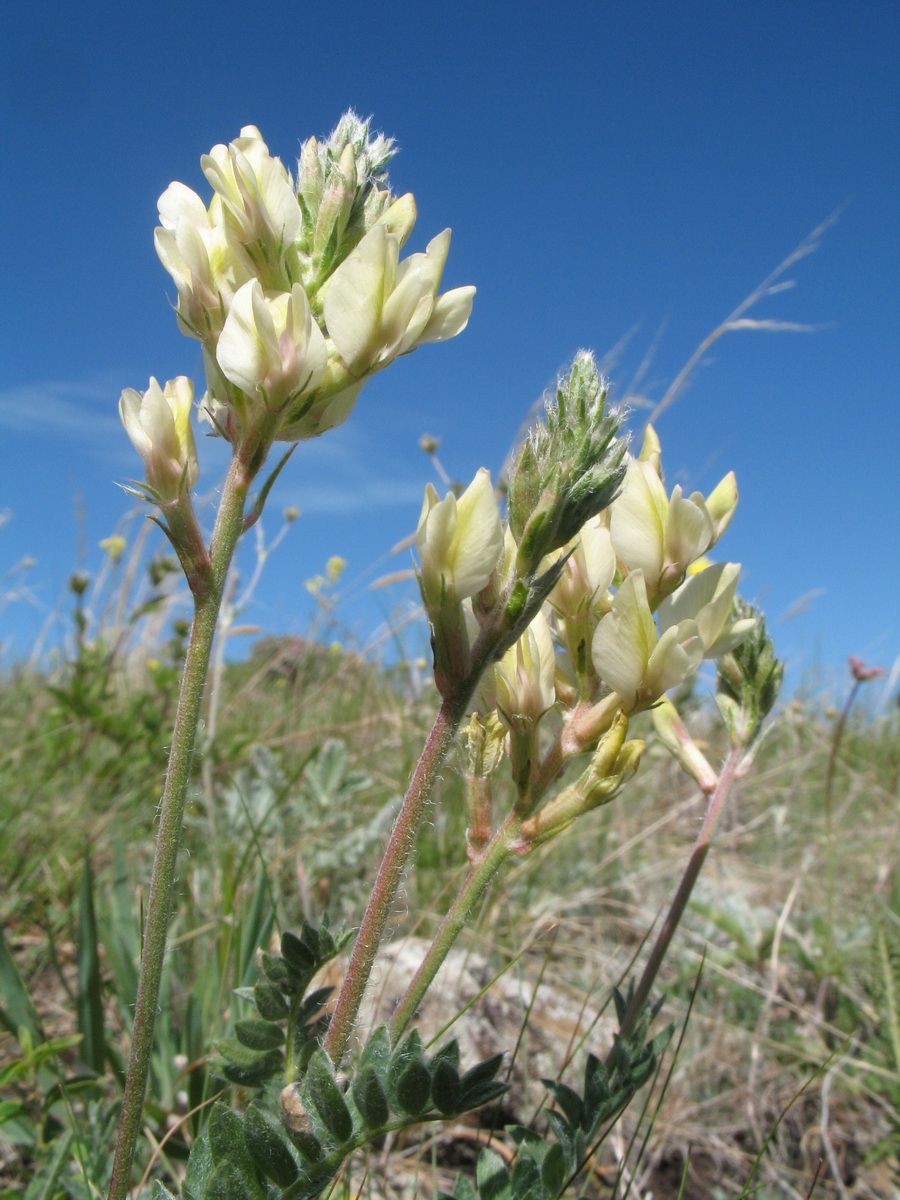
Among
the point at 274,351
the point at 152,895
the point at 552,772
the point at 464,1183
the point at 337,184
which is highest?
the point at 337,184

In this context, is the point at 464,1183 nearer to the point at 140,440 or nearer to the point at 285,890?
the point at 140,440

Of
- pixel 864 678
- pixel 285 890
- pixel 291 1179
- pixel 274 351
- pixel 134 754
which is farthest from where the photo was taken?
pixel 134 754

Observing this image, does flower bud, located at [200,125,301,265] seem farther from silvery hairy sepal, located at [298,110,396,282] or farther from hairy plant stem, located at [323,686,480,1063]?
hairy plant stem, located at [323,686,480,1063]

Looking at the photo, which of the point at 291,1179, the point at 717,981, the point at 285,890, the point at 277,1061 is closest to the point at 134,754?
the point at 285,890

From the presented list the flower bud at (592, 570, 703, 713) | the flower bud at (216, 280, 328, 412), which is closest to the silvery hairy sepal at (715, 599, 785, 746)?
the flower bud at (592, 570, 703, 713)

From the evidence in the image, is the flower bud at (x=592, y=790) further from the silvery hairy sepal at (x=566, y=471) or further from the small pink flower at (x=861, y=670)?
the small pink flower at (x=861, y=670)

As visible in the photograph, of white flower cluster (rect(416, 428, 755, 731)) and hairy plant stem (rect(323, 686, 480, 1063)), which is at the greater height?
white flower cluster (rect(416, 428, 755, 731))
